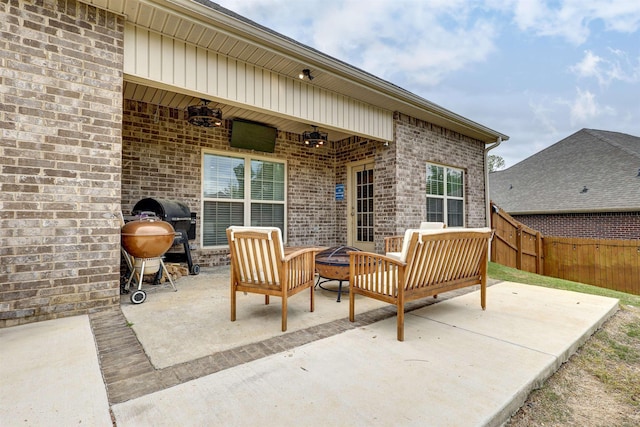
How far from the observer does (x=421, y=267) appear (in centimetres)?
250

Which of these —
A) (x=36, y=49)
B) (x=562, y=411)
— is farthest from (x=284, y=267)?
(x=36, y=49)

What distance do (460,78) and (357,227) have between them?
17.8 meters

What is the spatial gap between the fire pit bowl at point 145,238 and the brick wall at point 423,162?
14.2 feet

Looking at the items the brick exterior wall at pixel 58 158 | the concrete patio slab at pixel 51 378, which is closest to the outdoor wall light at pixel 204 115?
the brick exterior wall at pixel 58 158

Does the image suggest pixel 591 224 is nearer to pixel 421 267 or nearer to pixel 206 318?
pixel 421 267

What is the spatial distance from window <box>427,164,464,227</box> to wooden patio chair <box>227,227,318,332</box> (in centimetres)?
502

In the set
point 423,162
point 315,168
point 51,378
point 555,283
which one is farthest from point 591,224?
point 51,378

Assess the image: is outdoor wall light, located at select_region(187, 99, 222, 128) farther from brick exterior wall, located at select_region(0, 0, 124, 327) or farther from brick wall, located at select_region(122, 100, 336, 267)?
brick exterior wall, located at select_region(0, 0, 124, 327)

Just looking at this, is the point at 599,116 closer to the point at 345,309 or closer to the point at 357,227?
the point at 357,227

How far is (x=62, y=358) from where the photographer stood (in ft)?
6.37

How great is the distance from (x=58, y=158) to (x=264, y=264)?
7.64ft

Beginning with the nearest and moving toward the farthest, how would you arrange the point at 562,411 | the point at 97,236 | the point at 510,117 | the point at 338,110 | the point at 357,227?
the point at 562,411
the point at 97,236
the point at 338,110
the point at 357,227
the point at 510,117

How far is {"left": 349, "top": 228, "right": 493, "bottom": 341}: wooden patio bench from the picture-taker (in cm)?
237

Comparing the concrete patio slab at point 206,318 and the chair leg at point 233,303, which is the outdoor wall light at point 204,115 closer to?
the concrete patio slab at point 206,318
